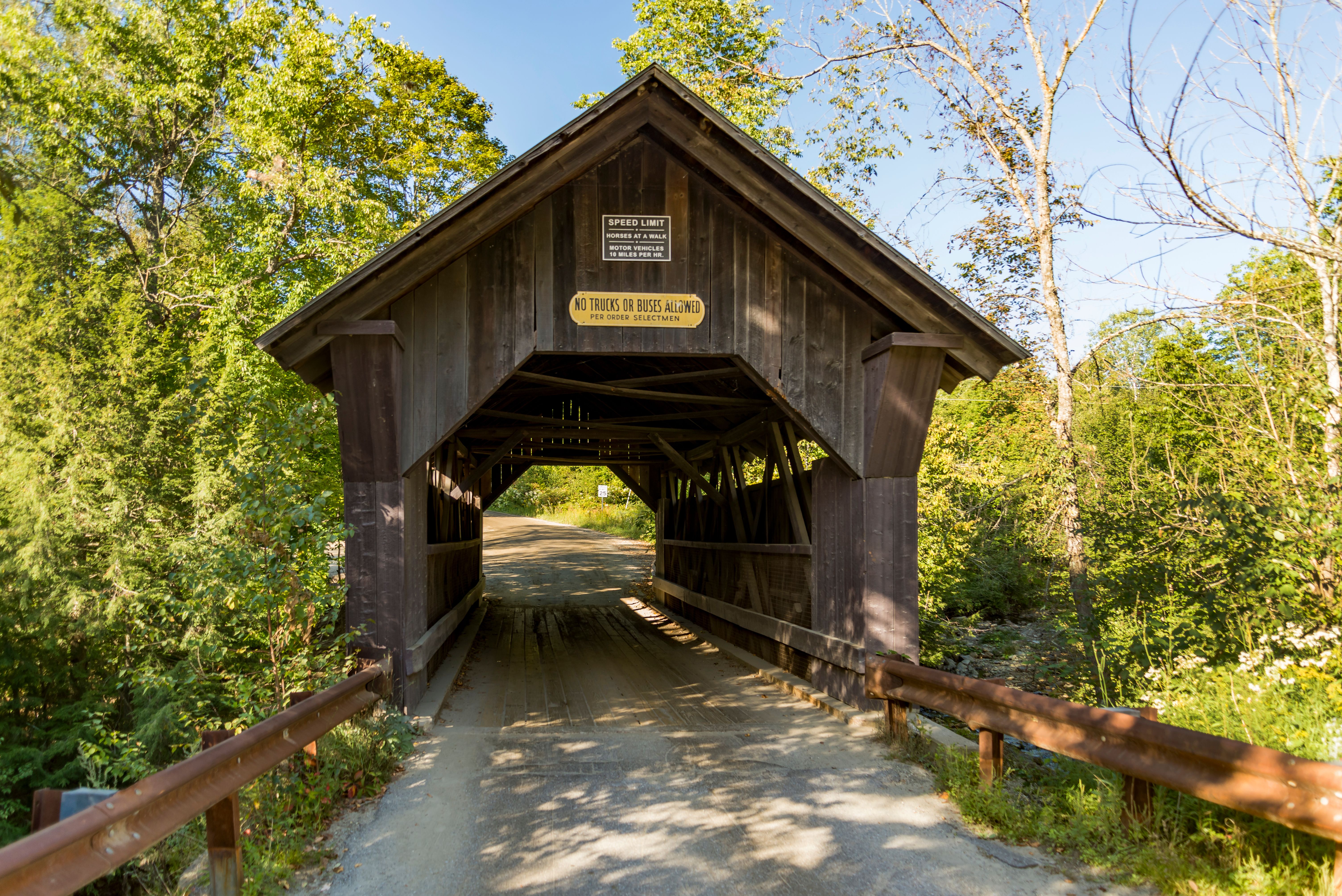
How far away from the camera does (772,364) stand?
6695 millimetres

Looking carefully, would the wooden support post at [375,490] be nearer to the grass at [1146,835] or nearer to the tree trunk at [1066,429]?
the grass at [1146,835]

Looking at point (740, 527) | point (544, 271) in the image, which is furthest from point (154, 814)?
point (740, 527)

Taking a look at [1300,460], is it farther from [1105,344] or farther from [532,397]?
[532,397]

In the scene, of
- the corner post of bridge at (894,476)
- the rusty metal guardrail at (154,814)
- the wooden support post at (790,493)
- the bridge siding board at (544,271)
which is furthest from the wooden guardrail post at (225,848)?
the wooden support post at (790,493)

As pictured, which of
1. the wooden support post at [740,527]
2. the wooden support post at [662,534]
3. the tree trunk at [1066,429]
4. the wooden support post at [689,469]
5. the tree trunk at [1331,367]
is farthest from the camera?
the wooden support post at [662,534]

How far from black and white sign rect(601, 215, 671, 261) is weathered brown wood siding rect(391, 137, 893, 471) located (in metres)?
0.04

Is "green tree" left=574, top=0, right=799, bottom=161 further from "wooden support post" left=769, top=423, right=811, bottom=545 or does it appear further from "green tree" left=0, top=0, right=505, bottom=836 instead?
"wooden support post" left=769, top=423, right=811, bottom=545

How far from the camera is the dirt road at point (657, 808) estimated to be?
12.0ft

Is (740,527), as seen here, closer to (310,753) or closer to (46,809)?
(310,753)

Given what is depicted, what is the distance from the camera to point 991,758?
451 cm

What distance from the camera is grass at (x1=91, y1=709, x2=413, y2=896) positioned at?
364cm

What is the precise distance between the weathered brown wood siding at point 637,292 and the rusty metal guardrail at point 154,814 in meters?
2.88

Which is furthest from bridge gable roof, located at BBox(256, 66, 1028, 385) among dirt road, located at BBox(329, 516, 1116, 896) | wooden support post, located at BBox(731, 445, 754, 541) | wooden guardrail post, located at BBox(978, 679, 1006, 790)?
wooden support post, located at BBox(731, 445, 754, 541)

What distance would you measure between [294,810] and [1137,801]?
Result: 4046 millimetres
